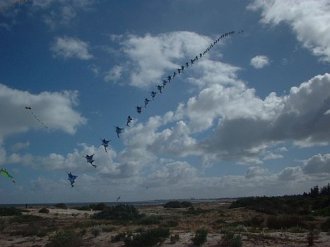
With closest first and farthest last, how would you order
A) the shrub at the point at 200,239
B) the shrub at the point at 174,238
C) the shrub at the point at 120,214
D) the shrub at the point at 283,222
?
the shrub at the point at 200,239
the shrub at the point at 174,238
the shrub at the point at 283,222
the shrub at the point at 120,214

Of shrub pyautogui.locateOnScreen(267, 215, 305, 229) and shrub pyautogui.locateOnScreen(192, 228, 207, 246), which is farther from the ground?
shrub pyautogui.locateOnScreen(267, 215, 305, 229)

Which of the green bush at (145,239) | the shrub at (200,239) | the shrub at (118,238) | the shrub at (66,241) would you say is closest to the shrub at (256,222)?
the shrub at (200,239)

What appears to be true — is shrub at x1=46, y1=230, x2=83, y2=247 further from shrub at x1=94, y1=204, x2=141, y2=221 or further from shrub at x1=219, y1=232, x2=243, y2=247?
shrub at x1=94, y1=204, x2=141, y2=221

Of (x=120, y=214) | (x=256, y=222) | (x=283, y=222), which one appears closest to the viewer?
(x=283, y=222)

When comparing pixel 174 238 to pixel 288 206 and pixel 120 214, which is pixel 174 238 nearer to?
pixel 120 214

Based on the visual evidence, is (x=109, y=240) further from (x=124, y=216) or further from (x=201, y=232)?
(x=124, y=216)

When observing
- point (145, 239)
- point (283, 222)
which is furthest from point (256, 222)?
point (145, 239)

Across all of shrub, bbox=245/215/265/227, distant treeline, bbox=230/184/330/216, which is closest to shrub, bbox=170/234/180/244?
shrub, bbox=245/215/265/227

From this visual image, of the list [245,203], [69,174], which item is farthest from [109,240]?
[245,203]

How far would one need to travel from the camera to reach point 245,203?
6619cm

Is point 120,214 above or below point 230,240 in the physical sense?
above

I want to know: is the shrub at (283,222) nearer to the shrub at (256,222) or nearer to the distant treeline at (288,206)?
the shrub at (256,222)

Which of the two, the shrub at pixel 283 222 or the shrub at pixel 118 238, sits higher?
the shrub at pixel 283 222

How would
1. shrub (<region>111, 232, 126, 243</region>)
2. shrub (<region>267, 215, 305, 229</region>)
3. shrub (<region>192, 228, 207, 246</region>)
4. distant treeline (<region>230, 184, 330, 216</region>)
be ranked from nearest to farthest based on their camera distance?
shrub (<region>192, 228, 207, 246</region>), shrub (<region>111, 232, 126, 243</region>), shrub (<region>267, 215, 305, 229</region>), distant treeline (<region>230, 184, 330, 216</region>)
